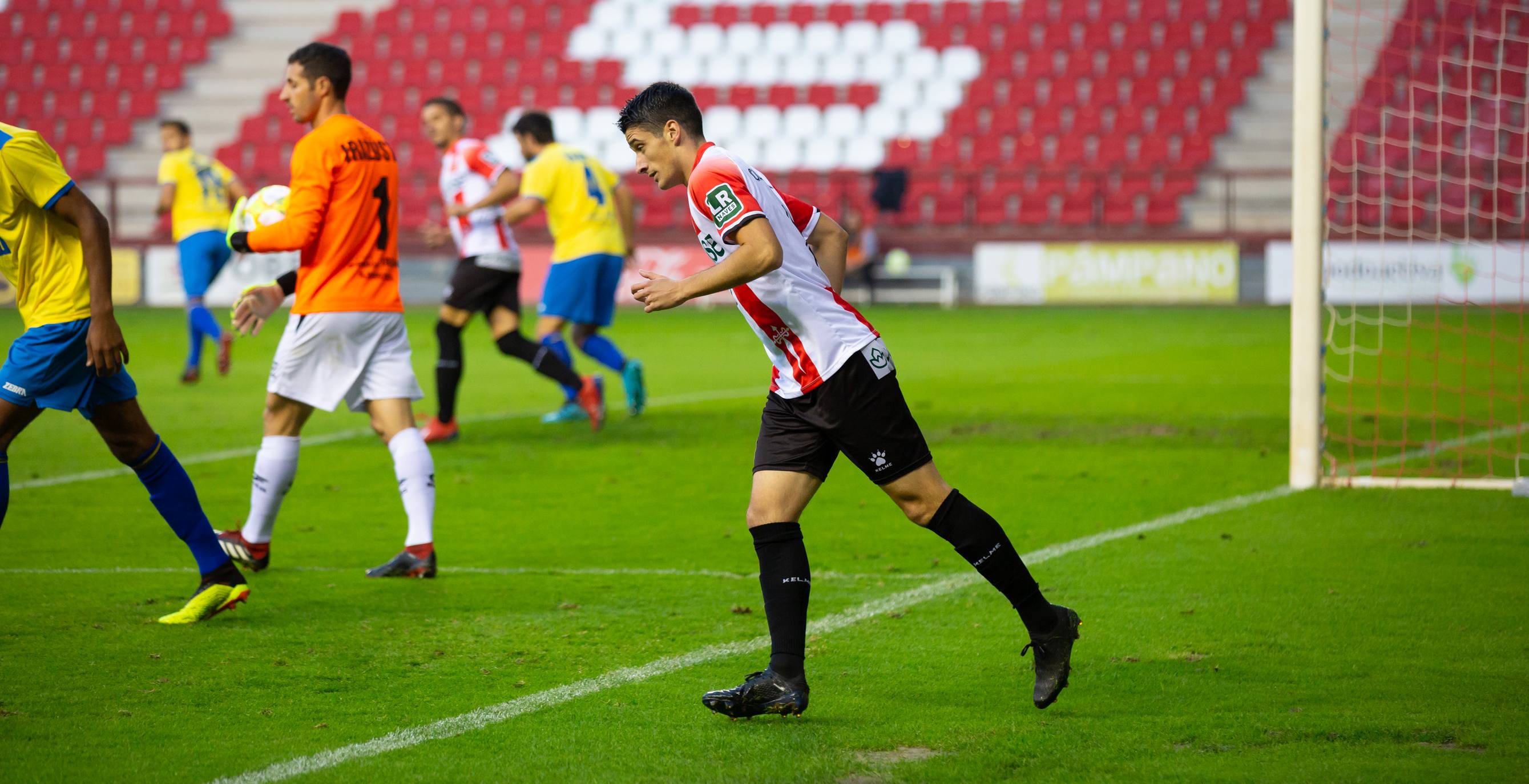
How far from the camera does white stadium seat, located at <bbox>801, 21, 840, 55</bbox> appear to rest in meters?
32.4

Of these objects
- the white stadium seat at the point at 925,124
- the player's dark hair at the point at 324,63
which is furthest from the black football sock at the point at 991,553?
the white stadium seat at the point at 925,124

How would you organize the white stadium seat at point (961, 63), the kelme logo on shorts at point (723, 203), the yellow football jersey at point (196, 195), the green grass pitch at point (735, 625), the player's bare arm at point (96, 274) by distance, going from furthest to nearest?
the white stadium seat at point (961, 63), the yellow football jersey at point (196, 195), the player's bare arm at point (96, 274), the kelme logo on shorts at point (723, 203), the green grass pitch at point (735, 625)

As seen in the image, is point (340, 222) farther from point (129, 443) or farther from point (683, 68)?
point (683, 68)

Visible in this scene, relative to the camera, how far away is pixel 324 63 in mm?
5758

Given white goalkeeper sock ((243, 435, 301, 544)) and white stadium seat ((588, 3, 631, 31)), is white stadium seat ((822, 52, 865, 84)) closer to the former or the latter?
white stadium seat ((588, 3, 631, 31))

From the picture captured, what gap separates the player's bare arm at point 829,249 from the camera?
4.28 meters

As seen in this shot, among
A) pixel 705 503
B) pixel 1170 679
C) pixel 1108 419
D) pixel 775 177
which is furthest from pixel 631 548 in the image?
pixel 775 177

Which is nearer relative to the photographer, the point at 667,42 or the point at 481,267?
the point at 481,267

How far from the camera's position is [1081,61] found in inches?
1191

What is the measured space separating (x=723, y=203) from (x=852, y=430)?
26.9 inches

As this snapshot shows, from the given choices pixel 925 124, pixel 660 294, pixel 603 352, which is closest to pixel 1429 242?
pixel 925 124

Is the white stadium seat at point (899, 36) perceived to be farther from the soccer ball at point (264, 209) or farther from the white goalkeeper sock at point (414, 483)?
the white goalkeeper sock at point (414, 483)

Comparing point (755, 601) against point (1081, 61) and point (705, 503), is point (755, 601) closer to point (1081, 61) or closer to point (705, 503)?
point (705, 503)

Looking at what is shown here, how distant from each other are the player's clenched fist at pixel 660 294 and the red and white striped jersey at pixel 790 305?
20cm
